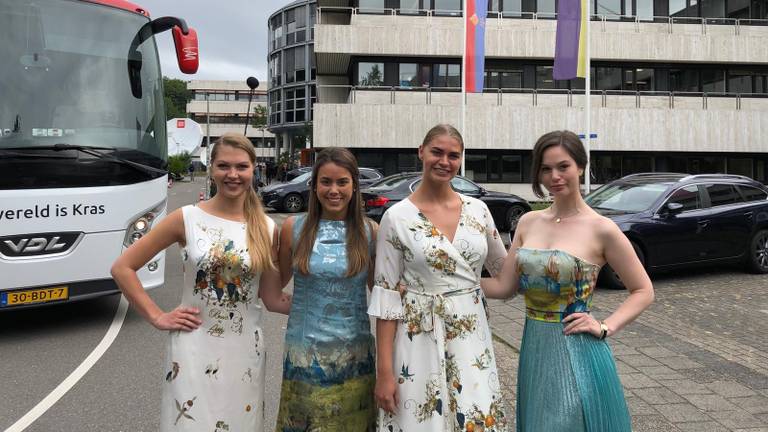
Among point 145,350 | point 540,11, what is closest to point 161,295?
point 145,350

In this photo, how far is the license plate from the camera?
5570mm

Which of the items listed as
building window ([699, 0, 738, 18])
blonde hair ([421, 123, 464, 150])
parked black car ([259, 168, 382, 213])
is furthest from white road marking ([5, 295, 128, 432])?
building window ([699, 0, 738, 18])

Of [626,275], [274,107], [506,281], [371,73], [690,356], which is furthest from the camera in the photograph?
[274,107]

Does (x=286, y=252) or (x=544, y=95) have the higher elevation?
(x=544, y=95)

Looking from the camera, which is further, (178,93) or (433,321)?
(178,93)

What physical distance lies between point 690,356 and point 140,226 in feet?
18.2

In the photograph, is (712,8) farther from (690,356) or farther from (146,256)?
(146,256)

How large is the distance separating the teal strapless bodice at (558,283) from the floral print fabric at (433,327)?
0.25 m

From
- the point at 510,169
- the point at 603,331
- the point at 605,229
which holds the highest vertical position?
the point at 510,169

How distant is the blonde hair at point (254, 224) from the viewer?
2.60 metres

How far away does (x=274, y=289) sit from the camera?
2727 millimetres

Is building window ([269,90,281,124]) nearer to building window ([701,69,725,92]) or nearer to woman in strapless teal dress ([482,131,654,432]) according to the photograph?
building window ([701,69,725,92])

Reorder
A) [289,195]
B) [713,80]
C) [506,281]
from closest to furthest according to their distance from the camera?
[506,281] → [289,195] → [713,80]

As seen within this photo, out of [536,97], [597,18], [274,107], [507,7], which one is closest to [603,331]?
[536,97]
